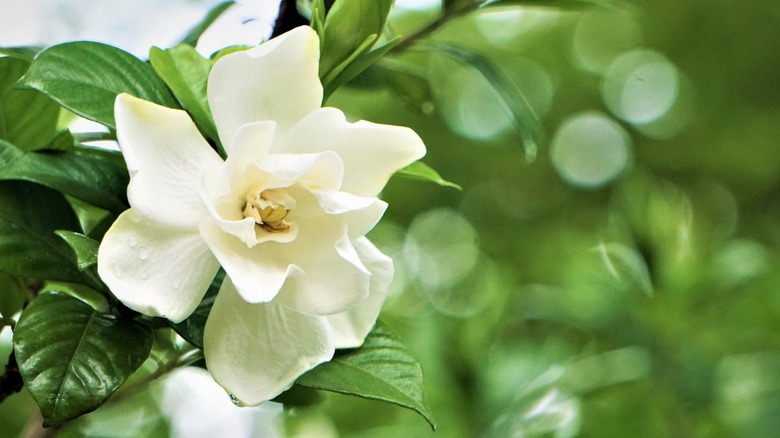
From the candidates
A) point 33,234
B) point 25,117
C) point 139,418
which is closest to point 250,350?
point 33,234

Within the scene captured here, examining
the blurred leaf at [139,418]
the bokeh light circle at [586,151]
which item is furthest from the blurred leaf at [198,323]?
the bokeh light circle at [586,151]

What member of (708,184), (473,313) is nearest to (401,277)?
(473,313)

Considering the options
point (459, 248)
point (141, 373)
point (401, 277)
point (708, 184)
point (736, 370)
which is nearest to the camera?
point (141, 373)

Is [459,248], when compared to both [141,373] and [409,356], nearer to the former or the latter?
[141,373]

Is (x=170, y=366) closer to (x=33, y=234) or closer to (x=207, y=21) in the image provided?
(x=33, y=234)

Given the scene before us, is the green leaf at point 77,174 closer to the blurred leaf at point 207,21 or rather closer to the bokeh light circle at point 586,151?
the blurred leaf at point 207,21

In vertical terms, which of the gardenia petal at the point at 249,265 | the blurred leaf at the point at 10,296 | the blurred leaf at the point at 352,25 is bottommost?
the blurred leaf at the point at 10,296
